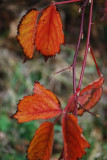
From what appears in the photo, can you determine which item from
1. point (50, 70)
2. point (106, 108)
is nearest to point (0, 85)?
point (50, 70)

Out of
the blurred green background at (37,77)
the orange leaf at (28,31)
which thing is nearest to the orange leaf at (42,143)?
the orange leaf at (28,31)

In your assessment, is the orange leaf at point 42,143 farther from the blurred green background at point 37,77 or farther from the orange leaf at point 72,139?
the blurred green background at point 37,77

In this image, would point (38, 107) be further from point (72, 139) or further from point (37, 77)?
point (37, 77)

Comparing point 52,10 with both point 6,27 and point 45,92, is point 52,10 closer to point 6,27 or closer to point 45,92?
point 45,92

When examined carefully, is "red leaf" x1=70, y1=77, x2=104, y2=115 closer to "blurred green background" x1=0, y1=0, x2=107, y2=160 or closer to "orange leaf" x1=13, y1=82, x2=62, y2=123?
"orange leaf" x1=13, y1=82, x2=62, y2=123

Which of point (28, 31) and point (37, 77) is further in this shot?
point (37, 77)

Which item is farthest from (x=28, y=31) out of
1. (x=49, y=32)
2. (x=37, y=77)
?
(x=37, y=77)

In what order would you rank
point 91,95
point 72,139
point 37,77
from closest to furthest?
point 72,139 < point 91,95 < point 37,77
